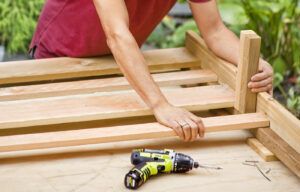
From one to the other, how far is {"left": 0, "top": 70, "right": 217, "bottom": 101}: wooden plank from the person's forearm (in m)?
0.24

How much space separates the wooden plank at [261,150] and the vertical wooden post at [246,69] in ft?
0.48

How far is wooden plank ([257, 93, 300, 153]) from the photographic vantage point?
1.59 metres

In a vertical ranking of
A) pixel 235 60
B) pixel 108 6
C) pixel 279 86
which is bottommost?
pixel 279 86

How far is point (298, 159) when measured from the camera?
1.54 metres

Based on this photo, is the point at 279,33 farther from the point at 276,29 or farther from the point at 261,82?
the point at 261,82

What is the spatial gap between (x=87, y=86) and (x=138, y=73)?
1.05 feet

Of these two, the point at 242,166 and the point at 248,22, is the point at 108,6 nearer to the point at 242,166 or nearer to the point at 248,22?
the point at 242,166

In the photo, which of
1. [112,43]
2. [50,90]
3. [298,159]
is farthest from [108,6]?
[298,159]

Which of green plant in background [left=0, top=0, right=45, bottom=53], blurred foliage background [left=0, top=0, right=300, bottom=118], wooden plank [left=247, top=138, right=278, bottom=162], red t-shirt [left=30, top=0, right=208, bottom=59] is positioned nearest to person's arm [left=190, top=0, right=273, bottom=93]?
red t-shirt [left=30, top=0, right=208, bottom=59]

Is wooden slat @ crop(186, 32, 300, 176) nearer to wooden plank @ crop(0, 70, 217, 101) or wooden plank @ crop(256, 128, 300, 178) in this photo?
wooden plank @ crop(256, 128, 300, 178)

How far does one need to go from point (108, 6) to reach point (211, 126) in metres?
0.51

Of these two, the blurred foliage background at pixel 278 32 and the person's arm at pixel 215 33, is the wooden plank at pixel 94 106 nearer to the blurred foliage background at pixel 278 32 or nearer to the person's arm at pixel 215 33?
the person's arm at pixel 215 33

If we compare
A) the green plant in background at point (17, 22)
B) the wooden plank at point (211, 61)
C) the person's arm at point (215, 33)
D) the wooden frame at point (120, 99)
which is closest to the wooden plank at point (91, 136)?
the wooden frame at point (120, 99)

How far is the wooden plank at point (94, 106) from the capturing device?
173 cm
